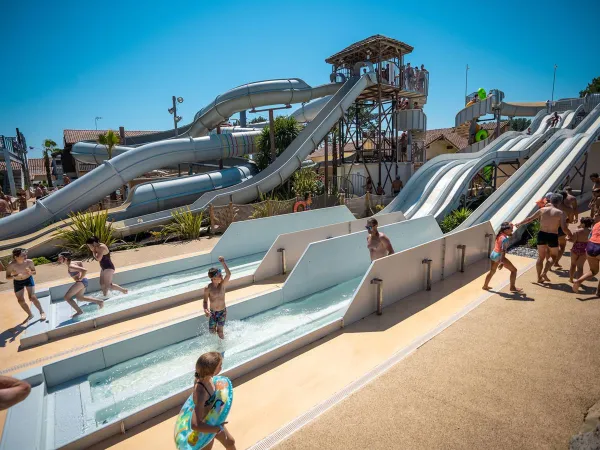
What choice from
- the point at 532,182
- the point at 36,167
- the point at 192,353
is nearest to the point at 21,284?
the point at 192,353

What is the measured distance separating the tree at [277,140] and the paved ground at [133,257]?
621cm

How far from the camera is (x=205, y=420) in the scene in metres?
2.30

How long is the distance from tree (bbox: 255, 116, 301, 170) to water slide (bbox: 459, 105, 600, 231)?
930 centimetres

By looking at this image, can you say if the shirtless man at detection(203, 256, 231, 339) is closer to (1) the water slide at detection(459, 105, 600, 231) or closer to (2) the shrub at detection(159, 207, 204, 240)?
(2) the shrub at detection(159, 207, 204, 240)

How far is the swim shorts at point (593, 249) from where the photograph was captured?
528 cm

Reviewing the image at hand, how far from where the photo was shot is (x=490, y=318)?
16.2 feet

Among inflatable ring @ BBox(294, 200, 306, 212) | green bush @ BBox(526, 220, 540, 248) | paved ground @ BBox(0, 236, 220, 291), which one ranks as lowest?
paved ground @ BBox(0, 236, 220, 291)

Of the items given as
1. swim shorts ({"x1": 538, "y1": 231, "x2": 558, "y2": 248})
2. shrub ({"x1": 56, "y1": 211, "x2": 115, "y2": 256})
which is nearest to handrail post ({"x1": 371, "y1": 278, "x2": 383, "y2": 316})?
swim shorts ({"x1": 538, "y1": 231, "x2": 558, "y2": 248})

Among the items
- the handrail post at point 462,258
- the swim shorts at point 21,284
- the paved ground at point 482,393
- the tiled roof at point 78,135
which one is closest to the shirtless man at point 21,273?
the swim shorts at point 21,284

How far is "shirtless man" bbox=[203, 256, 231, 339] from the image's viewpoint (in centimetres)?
462

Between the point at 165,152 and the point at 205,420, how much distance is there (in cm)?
1347

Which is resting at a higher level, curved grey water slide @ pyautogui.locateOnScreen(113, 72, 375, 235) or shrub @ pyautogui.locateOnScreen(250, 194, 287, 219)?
curved grey water slide @ pyautogui.locateOnScreen(113, 72, 375, 235)

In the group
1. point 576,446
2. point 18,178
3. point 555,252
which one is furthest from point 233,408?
point 18,178

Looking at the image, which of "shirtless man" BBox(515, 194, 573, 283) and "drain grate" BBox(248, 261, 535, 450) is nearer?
"drain grate" BBox(248, 261, 535, 450)
